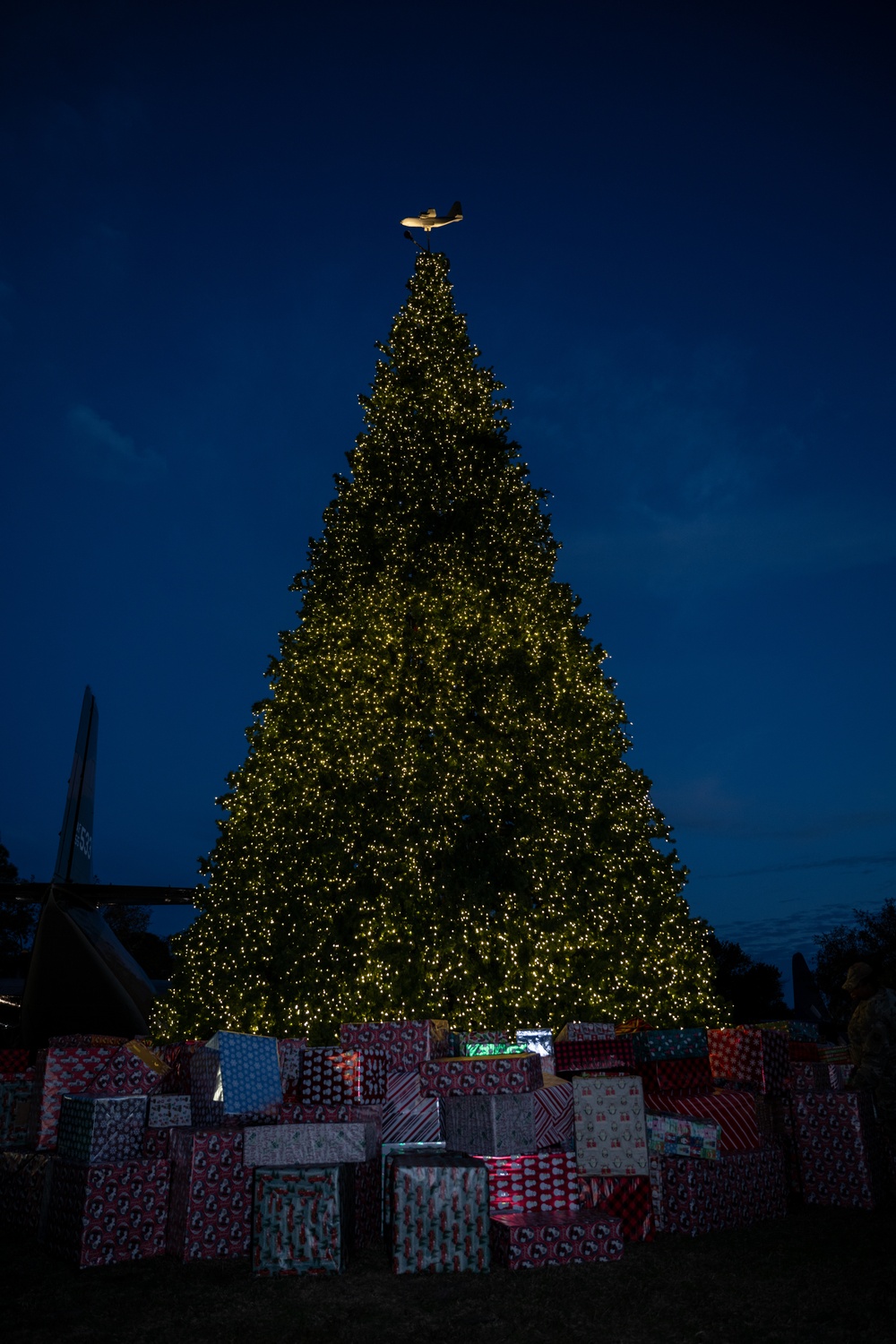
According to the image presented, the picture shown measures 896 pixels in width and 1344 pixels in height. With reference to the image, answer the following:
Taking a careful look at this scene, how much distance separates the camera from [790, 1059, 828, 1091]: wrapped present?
22.2ft

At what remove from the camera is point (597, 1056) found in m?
7.29

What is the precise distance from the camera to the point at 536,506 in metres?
13.0

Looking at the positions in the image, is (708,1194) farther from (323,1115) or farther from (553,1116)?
(323,1115)

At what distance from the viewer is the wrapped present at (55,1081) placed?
6.63 metres

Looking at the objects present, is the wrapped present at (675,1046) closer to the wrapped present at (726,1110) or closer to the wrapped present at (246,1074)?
the wrapped present at (726,1110)

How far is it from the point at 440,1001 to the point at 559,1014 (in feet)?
4.41

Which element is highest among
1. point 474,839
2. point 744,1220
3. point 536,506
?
point 536,506

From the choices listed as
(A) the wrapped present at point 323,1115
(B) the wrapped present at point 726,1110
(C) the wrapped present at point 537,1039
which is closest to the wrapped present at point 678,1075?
(B) the wrapped present at point 726,1110

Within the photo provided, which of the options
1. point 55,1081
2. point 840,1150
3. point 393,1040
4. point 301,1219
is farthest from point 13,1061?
point 840,1150

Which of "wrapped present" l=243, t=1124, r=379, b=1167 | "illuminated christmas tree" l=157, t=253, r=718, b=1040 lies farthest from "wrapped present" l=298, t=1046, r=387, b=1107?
"illuminated christmas tree" l=157, t=253, r=718, b=1040

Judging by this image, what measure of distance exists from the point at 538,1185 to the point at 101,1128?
2816mm

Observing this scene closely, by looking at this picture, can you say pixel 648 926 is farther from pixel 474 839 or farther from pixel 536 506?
pixel 536 506

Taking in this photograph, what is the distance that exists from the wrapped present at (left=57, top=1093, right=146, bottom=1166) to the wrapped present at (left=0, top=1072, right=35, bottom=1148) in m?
2.20

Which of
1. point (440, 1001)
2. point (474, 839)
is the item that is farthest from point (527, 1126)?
point (474, 839)
